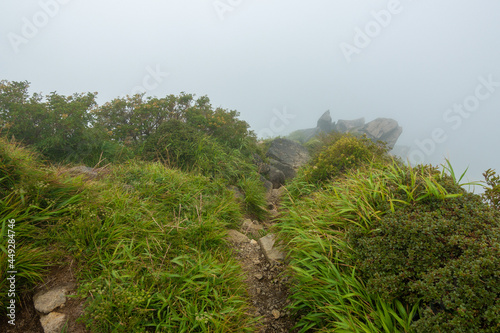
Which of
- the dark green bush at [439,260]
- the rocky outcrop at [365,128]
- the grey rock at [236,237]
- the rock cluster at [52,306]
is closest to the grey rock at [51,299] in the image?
the rock cluster at [52,306]

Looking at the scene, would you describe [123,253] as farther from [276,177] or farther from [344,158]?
[276,177]

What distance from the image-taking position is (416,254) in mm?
2551

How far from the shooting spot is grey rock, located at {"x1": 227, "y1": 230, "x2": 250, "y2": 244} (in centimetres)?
437

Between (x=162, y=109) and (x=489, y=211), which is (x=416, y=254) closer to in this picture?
(x=489, y=211)

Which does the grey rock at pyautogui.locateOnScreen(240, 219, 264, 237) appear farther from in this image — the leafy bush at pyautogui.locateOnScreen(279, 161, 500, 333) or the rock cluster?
the rock cluster

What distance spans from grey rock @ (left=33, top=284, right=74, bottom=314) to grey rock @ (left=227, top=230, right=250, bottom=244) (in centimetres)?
222

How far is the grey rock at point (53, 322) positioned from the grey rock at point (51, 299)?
68mm

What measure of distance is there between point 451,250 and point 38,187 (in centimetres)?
463

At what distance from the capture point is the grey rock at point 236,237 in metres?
4.37


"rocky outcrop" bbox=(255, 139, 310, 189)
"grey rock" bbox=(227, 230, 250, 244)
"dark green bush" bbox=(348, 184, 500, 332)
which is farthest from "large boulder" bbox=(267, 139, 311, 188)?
"dark green bush" bbox=(348, 184, 500, 332)

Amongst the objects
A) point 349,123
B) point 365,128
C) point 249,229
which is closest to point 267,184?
point 249,229

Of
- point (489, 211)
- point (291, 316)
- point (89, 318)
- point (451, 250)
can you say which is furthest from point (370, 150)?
point (89, 318)

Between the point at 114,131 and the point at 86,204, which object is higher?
the point at 114,131

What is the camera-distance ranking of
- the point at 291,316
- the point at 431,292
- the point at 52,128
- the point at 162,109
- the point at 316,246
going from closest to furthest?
the point at 431,292 → the point at 291,316 → the point at 316,246 → the point at 52,128 → the point at 162,109
